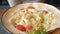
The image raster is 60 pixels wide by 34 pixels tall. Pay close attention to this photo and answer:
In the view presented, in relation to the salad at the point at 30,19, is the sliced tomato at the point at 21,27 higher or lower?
lower

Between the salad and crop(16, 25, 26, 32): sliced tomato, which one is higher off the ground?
the salad

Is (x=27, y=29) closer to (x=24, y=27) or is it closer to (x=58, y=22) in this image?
(x=24, y=27)

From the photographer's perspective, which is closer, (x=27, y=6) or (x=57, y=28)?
(x=57, y=28)

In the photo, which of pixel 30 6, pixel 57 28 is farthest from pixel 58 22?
pixel 30 6

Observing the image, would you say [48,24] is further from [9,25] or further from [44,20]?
[9,25]

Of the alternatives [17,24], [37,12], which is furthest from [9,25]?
[37,12]

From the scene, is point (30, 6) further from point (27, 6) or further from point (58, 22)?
point (58, 22)

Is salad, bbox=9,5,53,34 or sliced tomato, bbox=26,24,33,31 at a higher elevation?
salad, bbox=9,5,53,34

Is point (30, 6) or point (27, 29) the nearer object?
point (27, 29)
